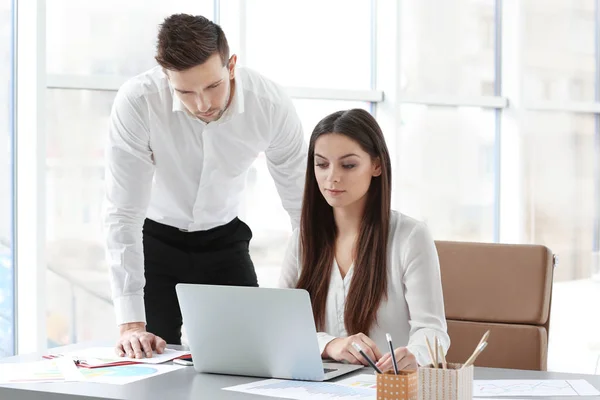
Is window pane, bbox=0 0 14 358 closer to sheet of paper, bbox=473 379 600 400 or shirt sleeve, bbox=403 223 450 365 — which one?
shirt sleeve, bbox=403 223 450 365

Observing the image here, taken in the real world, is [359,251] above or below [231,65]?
below

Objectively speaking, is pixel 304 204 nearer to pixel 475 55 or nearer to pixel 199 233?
pixel 199 233

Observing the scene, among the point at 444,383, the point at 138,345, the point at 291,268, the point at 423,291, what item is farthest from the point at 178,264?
the point at 444,383

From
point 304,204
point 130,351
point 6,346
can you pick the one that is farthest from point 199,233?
point 6,346

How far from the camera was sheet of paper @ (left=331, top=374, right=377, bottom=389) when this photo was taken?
160 cm

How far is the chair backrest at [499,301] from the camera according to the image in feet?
7.04

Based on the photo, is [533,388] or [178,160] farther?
[178,160]

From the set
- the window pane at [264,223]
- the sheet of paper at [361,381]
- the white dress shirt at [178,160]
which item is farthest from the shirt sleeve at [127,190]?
the window pane at [264,223]

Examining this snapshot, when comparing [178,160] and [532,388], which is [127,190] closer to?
[178,160]

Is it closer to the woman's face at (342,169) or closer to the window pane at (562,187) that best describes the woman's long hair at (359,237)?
the woman's face at (342,169)

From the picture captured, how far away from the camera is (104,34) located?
11.6 ft

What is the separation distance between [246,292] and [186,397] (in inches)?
8.8

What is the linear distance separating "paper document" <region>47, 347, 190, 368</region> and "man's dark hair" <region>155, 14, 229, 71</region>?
0.65 metres

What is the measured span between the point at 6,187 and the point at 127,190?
1.17 meters
